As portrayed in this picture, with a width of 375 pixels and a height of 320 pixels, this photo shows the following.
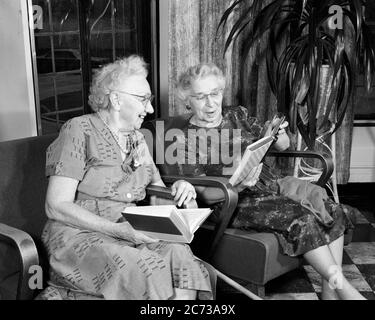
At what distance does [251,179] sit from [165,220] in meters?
0.85

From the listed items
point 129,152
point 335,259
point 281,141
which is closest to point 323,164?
point 281,141

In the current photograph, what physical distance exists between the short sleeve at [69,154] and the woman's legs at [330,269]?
0.97m

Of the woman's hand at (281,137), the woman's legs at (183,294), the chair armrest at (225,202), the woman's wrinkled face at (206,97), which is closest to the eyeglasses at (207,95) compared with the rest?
the woman's wrinkled face at (206,97)

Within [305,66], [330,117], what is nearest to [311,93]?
[305,66]

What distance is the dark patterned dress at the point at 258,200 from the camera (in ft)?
6.84

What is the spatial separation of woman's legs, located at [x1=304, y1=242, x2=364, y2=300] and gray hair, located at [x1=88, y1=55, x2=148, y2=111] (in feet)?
3.24

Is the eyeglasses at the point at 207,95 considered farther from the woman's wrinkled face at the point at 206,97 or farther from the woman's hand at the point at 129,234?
the woman's hand at the point at 129,234

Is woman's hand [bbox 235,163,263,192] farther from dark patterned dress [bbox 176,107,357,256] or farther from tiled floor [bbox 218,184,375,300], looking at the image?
tiled floor [bbox 218,184,375,300]

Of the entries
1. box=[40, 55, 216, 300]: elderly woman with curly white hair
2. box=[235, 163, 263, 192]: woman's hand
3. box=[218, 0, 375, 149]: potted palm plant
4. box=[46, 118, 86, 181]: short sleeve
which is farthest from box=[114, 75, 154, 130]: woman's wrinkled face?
box=[218, 0, 375, 149]: potted palm plant

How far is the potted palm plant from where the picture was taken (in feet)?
9.34

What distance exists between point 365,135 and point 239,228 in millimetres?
2194

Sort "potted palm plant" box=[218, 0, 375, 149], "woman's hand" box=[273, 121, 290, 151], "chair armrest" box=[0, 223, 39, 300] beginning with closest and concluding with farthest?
"chair armrest" box=[0, 223, 39, 300] → "woman's hand" box=[273, 121, 290, 151] → "potted palm plant" box=[218, 0, 375, 149]
